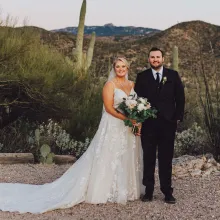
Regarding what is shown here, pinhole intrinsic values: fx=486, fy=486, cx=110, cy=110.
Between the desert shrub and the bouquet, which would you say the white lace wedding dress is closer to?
the bouquet

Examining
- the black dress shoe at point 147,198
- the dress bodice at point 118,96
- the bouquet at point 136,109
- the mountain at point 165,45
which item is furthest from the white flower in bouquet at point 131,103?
the mountain at point 165,45

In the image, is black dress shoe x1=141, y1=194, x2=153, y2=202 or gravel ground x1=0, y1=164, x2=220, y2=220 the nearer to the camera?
gravel ground x1=0, y1=164, x2=220, y2=220

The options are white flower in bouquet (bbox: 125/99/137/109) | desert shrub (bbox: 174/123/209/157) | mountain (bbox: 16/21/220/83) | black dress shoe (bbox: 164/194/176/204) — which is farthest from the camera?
mountain (bbox: 16/21/220/83)

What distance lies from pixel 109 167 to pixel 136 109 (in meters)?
0.88

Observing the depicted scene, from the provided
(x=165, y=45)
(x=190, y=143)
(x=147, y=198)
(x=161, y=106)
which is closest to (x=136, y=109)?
(x=161, y=106)

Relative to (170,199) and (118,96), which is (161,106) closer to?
(118,96)

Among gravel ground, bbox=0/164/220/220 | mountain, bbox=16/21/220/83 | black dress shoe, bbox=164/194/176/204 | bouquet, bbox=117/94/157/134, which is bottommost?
gravel ground, bbox=0/164/220/220

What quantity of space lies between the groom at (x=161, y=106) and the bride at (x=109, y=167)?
25 cm

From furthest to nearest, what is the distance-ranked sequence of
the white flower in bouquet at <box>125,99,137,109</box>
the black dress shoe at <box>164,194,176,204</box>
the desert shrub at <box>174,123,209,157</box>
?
1. the desert shrub at <box>174,123,209,157</box>
2. the black dress shoe at <box>164,194,176,204</box>
3. the white flower in bouquet at <box>125,99,137,109</box>

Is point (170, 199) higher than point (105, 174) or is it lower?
lower

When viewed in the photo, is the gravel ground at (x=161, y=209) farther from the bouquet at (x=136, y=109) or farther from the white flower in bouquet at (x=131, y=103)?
the white flower in bouquet at (x=131, y=103)

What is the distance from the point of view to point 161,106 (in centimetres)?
565

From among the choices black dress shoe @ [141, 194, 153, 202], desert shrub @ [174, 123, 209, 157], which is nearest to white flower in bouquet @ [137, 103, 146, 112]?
black dress shoe @ [141, 194, 153, 202]

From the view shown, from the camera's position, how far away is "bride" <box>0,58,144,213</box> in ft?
19.3
